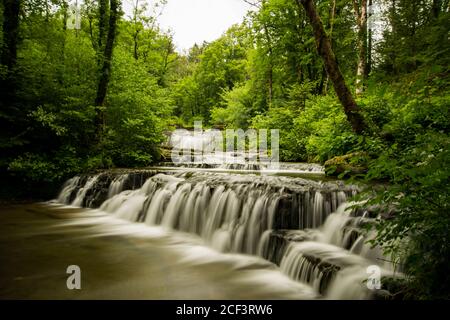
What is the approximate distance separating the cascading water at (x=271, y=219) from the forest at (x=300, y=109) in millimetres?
650

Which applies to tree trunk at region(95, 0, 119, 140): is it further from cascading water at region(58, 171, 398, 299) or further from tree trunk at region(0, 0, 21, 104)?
cascading water at region(58, 171, 398, 299)

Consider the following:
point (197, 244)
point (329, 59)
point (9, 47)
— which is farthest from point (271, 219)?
point (9, 47)

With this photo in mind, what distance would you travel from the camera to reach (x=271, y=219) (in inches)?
222

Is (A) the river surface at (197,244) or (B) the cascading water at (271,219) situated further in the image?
(B) the cascading water at (271,219)

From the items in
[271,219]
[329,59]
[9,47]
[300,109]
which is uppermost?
[9,47]

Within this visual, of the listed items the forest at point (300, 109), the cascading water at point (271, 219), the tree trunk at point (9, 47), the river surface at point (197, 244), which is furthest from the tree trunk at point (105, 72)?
the river surface at point (197, 244)

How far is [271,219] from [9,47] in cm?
1065

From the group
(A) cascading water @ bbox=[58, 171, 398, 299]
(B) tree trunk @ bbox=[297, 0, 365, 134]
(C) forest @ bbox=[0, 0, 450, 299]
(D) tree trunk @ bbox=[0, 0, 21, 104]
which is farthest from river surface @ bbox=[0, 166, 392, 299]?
(D) tree trunk @ bbox=[0, 0, 21, 104]

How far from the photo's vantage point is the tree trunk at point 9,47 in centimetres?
946

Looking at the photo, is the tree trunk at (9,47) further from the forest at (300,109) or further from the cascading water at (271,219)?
the cascading water at (271,219)

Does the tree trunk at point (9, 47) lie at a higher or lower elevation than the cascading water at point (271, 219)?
higher

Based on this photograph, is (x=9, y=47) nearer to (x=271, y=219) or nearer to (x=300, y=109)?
(x=271, y=219)
